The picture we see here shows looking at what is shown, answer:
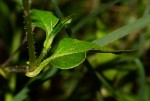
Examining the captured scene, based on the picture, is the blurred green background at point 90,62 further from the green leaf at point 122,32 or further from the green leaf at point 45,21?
the green leaf at point 45,21

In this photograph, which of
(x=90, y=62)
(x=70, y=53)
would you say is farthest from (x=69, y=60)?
(x=90, y=62)

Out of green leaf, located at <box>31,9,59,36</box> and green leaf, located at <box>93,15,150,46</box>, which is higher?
green leaf, located at <box>31,9,59,36</box>

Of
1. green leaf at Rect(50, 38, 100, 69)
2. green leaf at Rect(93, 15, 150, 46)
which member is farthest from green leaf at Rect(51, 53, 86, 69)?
green leaf at Rect(93, 15, 150, 46)

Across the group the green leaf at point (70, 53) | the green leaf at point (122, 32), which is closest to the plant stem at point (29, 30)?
the green leaf at point (70, 53)

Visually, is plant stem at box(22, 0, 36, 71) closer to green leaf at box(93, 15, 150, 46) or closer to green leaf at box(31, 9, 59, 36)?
green leaf at box(31, 9, 59, 36)

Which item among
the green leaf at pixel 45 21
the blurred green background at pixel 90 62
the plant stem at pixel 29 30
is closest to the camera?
the plant stem at pixel 29 30

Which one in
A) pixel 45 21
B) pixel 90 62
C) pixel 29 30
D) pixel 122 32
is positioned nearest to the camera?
pixel 29 30

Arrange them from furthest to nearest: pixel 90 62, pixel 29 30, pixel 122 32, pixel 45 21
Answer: pixel 90 62, pixel 122 32, pixel 45 21, pixel 29 30

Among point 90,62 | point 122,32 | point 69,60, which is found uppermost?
point 69,60

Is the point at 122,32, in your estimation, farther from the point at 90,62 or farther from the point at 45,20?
the point at 90,62
